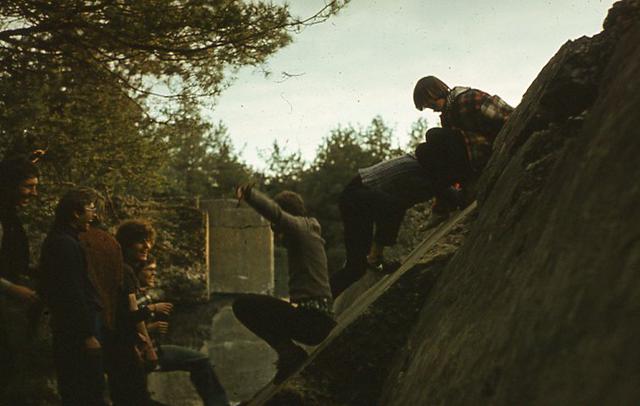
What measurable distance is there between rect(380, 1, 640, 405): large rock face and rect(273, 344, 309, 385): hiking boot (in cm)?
109

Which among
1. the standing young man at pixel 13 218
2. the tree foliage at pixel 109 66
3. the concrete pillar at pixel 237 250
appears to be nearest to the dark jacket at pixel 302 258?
the standing young man at pixel 13 218

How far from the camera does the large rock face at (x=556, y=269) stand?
6.52 ft

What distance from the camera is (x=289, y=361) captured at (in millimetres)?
4922

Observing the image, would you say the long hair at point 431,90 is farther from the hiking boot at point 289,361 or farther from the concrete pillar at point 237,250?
the concrete pillar at point 237,250

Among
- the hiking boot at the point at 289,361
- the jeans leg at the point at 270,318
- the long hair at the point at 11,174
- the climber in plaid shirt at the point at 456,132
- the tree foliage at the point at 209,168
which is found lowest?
the hiking boot at the point at 289,361

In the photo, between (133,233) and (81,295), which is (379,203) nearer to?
(133,233)

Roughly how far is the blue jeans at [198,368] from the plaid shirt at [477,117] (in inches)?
87.3

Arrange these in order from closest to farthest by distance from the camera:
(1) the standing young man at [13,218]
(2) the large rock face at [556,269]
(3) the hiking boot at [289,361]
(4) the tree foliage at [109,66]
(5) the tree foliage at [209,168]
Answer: (2) the large rock face at [556,269] → (1) the standing young man at [13,218] → (3) the hiking boot at [289,361] → (4) the tree foliage at [109,66] → (5) the tree foliage at [209,168]

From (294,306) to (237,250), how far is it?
22.1ft

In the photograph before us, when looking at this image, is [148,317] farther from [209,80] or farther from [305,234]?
[209,80]

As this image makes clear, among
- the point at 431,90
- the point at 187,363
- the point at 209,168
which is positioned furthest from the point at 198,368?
the point at 209,168

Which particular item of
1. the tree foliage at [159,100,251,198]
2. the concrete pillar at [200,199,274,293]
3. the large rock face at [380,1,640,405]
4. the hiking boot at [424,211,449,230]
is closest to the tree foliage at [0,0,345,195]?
the concrete pillar at [200,199,274,293]

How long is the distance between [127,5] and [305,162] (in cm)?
2326

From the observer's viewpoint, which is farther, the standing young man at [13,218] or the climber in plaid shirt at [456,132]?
the climber in plaid shirt at [456,132]
